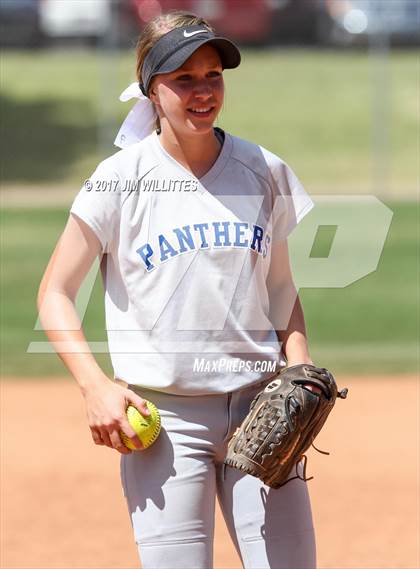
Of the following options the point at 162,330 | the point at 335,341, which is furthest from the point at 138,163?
the point at 335,341

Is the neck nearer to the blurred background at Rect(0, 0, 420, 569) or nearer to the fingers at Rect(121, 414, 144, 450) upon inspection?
the fingers at Rect(121, 414, 144, 450)

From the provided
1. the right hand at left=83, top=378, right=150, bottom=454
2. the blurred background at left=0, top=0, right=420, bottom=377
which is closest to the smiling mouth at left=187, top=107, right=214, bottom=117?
the right hand at left=83, top=378, right=150, bottom=454

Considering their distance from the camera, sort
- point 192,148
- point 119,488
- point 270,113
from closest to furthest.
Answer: point 192,148 → point 119,488 → point 270,113

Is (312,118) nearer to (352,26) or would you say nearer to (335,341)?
(352,26)

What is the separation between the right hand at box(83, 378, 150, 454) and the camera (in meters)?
3.20

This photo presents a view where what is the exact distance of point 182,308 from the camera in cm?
334

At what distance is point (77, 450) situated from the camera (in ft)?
24.2

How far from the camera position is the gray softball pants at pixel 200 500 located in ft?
10.7

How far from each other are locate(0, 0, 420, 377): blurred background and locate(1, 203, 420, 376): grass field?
3cm

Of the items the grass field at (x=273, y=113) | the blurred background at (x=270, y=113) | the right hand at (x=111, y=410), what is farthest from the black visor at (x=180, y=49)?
the grass field at (x=273, y=113)

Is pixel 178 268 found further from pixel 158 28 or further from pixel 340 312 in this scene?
pixel 340 312

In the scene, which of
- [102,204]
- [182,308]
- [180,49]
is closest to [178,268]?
[182,308]

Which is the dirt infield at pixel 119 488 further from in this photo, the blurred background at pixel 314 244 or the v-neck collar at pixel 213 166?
the v-neck collar at pixel 213 166

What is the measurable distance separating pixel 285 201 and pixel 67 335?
2.60ft
